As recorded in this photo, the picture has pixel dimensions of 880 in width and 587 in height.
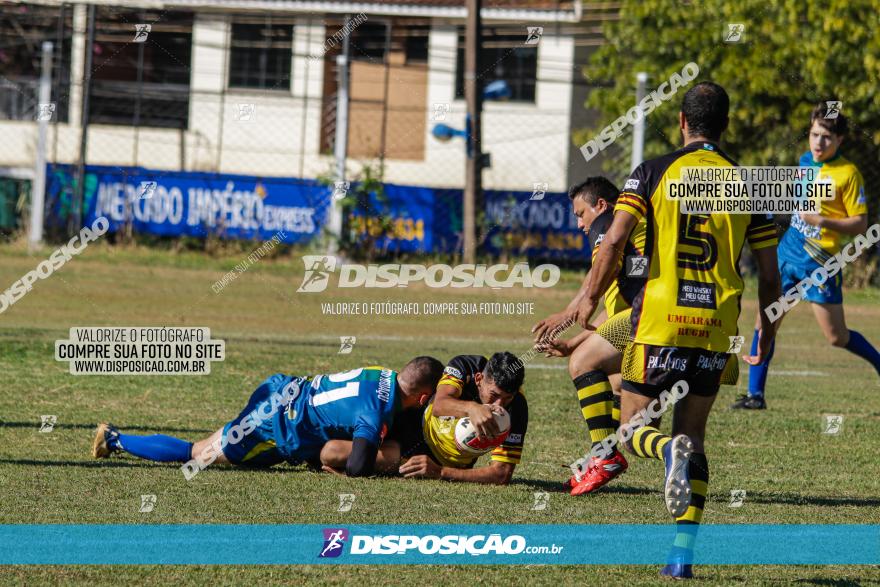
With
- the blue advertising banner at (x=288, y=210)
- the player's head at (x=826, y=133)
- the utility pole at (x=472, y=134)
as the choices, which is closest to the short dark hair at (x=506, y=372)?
the player's head at (x=826, y=133)

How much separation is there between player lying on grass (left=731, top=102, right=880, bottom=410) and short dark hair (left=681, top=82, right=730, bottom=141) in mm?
4229

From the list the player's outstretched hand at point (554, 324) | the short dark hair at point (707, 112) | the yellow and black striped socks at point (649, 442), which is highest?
the short dark hair at point (707, 112)

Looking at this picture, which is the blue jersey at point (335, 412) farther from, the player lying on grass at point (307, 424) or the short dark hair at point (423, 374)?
the short dark hair at point (423, 374)

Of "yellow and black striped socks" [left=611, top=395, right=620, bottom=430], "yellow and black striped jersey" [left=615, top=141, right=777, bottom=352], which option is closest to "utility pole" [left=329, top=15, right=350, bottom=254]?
"yellow and black striped socks" [left=611, top=395, right=620, bottom=430]

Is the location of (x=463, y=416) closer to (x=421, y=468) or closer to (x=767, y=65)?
(x=421, y=468)

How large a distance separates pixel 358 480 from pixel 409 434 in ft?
1.61

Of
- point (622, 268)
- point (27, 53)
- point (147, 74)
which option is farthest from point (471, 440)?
point (27, 53)

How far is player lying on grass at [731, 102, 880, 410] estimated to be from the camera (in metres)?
10.0

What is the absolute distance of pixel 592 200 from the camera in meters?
7.74

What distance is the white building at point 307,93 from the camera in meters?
29.8

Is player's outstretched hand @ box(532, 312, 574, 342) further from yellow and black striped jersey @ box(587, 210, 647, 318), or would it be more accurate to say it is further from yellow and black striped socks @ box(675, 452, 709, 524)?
yellow and black striped socks @ box(675, 452, 709, 524)

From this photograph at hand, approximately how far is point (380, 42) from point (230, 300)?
14660 mm

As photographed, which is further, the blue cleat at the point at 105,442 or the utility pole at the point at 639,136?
the utility pole at the point at 639,136

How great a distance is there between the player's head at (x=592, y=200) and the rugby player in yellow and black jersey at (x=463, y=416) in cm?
104
